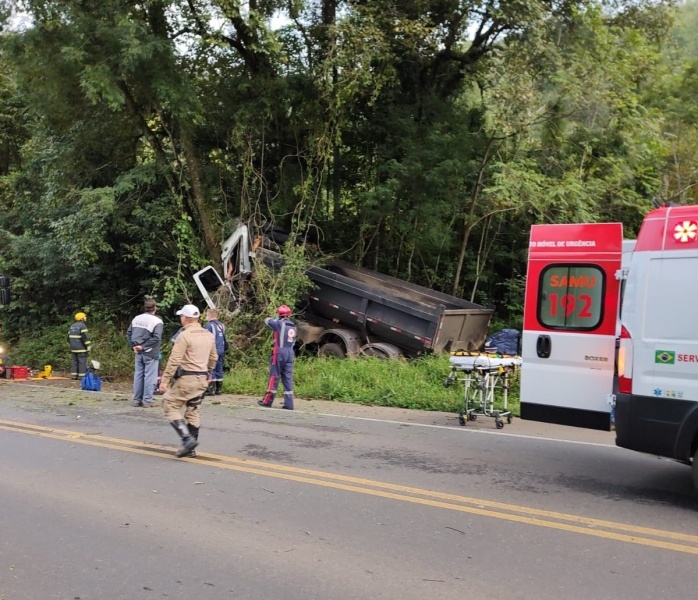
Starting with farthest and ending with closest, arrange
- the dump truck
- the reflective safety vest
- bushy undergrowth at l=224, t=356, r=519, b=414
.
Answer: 1. the reflective safety vest
2. the dump truck
3. bushy undergrowth at l=224, t=356, r=519, b=414

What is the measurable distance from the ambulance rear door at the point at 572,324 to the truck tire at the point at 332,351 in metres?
7.27

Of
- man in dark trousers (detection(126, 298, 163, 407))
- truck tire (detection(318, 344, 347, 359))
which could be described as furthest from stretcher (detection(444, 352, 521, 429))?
man in dark trousers (detection(126, 298, 163, 407))

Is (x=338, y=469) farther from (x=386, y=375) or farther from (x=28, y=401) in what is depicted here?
(x=28, y=401)

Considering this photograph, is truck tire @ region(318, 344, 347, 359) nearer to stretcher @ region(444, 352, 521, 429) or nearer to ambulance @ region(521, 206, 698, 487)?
stretcher @ region(444, 352, 521, 429)

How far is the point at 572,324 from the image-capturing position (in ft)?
23.3

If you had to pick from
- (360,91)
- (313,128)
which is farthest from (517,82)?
(313,128)

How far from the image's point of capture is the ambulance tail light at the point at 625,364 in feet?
19.9

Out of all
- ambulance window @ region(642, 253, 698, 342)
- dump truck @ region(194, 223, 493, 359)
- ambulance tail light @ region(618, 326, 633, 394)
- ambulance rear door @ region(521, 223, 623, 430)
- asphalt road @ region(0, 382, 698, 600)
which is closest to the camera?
asphalt road @ region(0, 382, 698, 600)

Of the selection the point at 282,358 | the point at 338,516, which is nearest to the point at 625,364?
the point at 338,516

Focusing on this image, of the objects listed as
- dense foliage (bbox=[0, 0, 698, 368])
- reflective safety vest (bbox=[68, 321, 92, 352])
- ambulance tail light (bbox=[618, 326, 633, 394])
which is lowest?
reflective safety vest (bbox=[68, 321, 92, 352])

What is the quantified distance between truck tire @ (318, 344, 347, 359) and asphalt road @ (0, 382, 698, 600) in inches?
205

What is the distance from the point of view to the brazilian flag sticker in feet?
19.2

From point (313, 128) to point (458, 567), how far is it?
44.6 feet

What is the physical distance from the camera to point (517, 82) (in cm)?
1455
